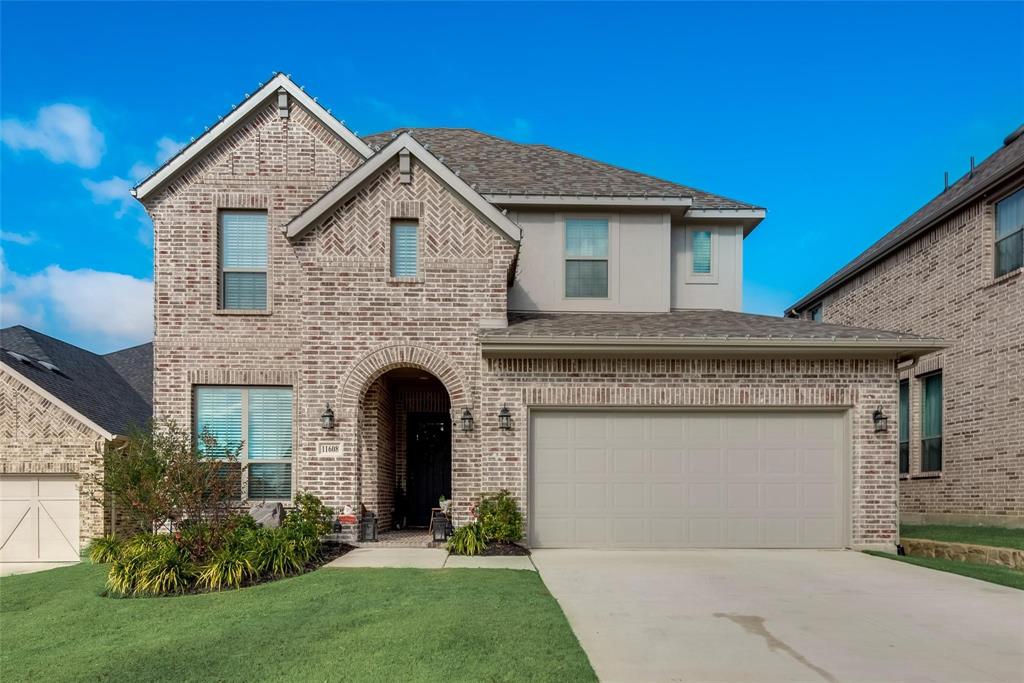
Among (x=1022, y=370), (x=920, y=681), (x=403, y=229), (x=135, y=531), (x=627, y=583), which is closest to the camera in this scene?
(x=920, y=681)

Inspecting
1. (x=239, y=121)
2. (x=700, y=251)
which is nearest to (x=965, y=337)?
(x=700, y=251)

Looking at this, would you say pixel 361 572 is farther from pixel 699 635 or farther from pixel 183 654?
pixel 699 635

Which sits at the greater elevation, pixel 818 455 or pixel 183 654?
pixel 818 455

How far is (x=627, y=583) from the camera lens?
29.6 feet

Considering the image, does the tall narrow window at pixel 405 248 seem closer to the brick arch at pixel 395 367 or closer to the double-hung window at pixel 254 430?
the brick arch at pixel 395 367

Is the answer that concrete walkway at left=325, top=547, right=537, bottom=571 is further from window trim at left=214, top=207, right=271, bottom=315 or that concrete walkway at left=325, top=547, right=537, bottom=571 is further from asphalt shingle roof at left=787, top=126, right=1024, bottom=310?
asphalt shingle roof at left=787, top=126, right=1024, bottom=310

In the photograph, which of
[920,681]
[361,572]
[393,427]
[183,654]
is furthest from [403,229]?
[920,681]

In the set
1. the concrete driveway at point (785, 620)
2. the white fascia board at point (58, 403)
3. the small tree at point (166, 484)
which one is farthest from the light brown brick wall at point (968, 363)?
the white fascia board at point (58, 403)

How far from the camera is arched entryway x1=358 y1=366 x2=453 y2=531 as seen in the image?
1364 cm

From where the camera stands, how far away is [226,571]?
9.24 m

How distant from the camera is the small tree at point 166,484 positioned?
32.5ft

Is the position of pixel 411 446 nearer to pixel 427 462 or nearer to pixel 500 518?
pixel 427 462

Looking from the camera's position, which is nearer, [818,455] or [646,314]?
[818,455]

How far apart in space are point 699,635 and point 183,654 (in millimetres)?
4693
